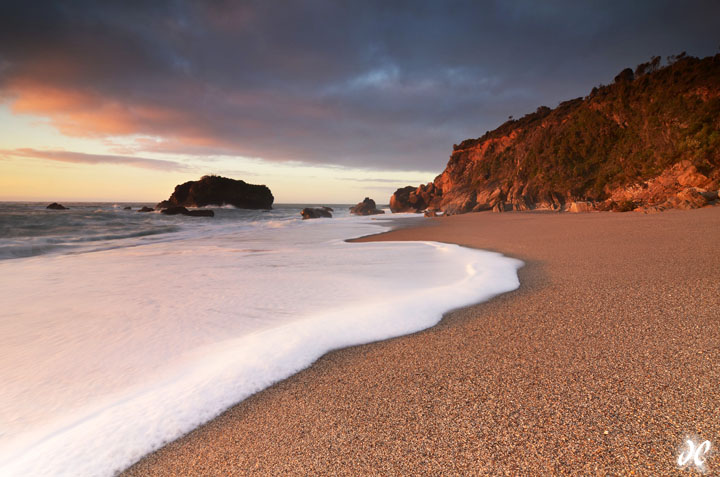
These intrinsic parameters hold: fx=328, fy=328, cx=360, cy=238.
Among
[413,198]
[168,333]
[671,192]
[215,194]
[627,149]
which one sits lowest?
[168,333]

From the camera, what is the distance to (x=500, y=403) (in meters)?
1.65

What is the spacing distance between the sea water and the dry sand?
0.27m

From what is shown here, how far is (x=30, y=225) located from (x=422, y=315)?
23.6 metres

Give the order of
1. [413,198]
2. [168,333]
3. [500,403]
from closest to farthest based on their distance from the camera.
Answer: [500,403] < [168,333] < [413,198]

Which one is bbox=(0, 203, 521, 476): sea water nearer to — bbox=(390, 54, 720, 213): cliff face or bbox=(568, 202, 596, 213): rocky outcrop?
bbox=(390, 54, 720, 213): cliff face

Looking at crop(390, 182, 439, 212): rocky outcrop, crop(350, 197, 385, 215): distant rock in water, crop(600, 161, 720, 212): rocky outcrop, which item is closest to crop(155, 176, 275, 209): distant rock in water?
crop(350, 197, 385, 215): distant rock in water

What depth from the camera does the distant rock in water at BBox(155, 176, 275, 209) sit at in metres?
52.8

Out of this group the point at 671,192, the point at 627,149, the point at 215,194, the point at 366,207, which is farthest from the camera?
the point at 215,194

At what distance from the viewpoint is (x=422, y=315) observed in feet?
10.6

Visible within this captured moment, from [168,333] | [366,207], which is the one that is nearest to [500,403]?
[168,333]

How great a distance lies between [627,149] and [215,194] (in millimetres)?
51910

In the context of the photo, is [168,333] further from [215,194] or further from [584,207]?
[215,194]

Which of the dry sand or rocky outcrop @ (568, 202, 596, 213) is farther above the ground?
rocky outcrop @ (568, 202, 596, 213)

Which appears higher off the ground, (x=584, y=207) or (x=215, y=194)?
(x=215, y=194)
